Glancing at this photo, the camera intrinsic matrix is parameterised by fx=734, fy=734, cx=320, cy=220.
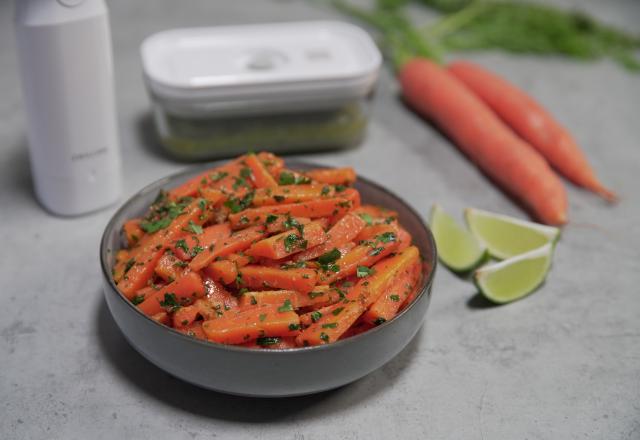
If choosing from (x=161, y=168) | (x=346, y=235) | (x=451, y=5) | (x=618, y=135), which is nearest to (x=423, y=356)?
(x=346, y=235)

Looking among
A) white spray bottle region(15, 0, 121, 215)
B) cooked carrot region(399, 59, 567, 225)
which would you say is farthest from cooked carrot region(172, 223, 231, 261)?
cooked carrot region(399, 59, 567, 225)

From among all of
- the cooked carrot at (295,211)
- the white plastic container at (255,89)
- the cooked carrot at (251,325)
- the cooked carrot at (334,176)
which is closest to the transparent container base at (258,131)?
the white plastic container at (255,89)

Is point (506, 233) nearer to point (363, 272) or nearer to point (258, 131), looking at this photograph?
point (363, 272)

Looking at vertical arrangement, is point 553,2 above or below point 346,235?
below

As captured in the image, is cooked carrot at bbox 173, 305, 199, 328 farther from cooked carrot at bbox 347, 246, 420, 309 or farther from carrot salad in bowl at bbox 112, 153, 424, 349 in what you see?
cooked carrot at bbox 347, 246, 420, 309

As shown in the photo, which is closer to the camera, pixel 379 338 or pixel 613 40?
pixel 379 338

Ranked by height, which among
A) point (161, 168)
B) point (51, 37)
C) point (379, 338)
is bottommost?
point (161, 168)

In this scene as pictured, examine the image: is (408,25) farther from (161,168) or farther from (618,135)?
(161,168)
